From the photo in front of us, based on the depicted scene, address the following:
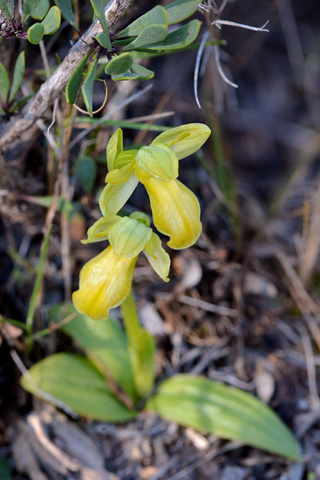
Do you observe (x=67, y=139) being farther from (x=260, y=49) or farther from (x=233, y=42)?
(x=260, y=49)

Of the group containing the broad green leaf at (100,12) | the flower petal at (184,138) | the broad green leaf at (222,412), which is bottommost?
the broad green leaf at (222,412)

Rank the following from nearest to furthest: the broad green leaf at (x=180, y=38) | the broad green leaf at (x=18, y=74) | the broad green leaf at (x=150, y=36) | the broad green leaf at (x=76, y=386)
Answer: the broad green leaf at (x=150, y=36)
the broad green leaf at (x=180, y=38)
the broad green leaf at (x=18, y=74)
the broad green leaf at (x=76, y=386)

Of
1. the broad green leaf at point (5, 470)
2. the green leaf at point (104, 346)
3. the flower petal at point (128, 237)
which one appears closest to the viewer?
the flower petal at point (128, 237)

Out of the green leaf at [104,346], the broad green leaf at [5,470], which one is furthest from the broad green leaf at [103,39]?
the broad green leaf at [5,470]

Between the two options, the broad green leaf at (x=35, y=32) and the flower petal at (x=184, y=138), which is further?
the flower petal at (x=184, y=138)

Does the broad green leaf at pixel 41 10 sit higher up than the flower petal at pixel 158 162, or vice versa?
the broad green leaf at pixel 41 10

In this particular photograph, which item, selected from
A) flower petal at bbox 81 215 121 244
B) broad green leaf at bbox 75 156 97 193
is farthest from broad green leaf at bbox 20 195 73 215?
flower petal at bbox 81 215 121 244

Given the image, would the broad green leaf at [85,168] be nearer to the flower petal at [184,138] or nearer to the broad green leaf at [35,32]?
the flower petal at [184,138]
